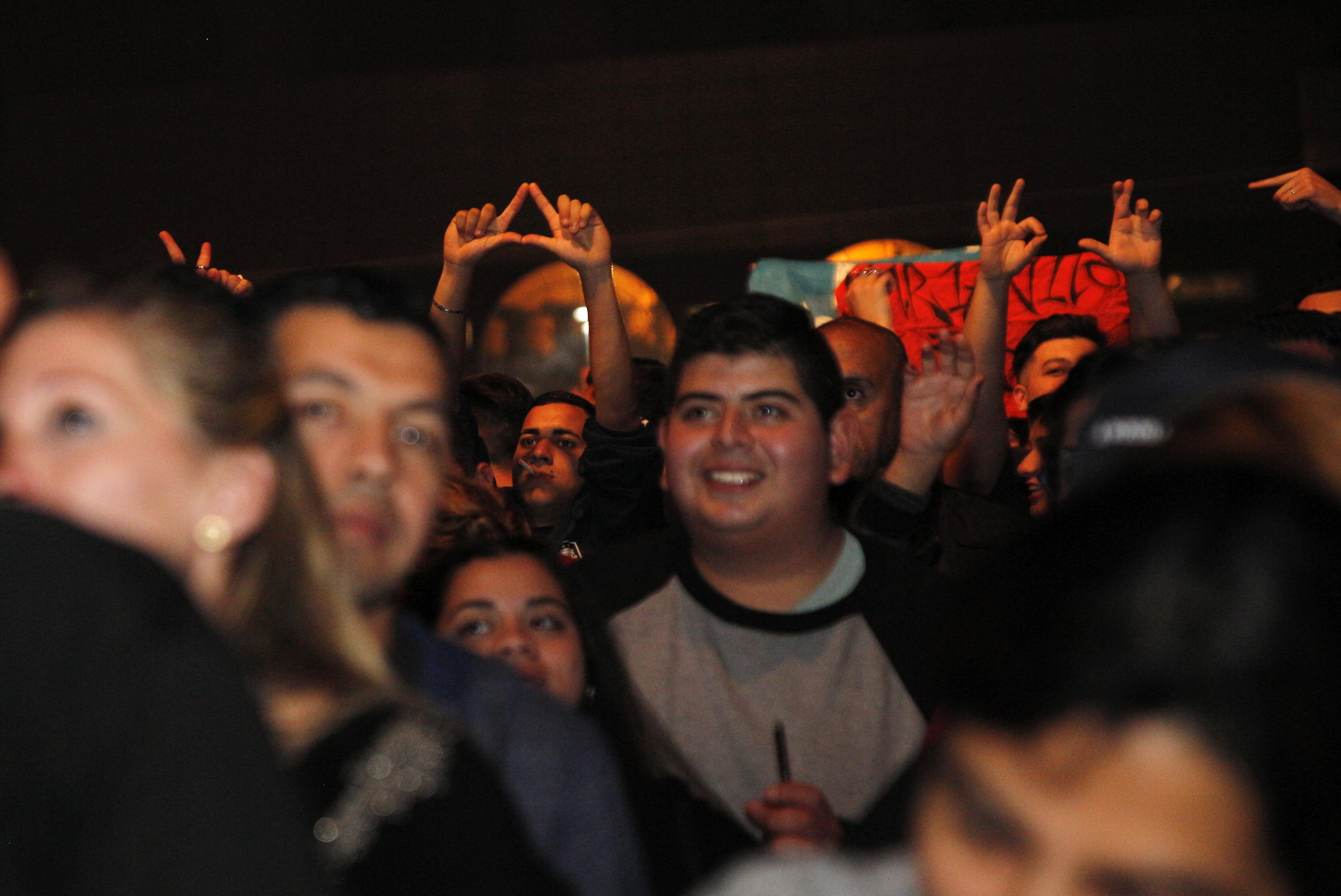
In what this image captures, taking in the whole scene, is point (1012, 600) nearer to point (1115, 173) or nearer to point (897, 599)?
point (897, 599)

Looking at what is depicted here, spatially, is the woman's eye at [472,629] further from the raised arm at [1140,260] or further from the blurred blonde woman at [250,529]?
the raised arm at [1140,260]

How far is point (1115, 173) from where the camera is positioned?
710cm

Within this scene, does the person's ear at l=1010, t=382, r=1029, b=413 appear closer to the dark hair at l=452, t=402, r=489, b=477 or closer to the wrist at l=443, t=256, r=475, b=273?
the dark hair at l=452, t=402, r=489, b=477

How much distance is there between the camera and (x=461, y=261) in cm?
285

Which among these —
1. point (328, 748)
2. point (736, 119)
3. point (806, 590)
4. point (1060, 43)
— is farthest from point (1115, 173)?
point (328, 748)

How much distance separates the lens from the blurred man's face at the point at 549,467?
11.4 ft

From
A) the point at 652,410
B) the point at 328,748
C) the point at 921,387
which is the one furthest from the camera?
the point at 652,410

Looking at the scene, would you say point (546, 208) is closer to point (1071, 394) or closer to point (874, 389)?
point (874, 389)

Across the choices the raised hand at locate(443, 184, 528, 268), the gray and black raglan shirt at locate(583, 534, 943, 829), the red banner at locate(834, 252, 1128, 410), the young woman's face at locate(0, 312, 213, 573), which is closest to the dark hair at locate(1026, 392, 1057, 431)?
the red banner at locate(834, 252, 1128, 410)

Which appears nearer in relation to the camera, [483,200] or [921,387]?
[921,387]

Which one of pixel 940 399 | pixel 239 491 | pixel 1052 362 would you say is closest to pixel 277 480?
pixel 239 491

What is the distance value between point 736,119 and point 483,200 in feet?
4.63

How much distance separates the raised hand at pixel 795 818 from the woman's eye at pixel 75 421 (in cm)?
99

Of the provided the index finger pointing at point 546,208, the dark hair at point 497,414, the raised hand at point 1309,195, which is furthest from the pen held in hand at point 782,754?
the raised hand at point 1309,195
